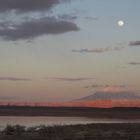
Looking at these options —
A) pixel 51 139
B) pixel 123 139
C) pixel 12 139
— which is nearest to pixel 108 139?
pixel 123 139

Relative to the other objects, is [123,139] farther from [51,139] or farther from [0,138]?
[0,138]

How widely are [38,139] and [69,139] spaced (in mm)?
2699

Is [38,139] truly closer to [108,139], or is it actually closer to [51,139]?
[51,139]

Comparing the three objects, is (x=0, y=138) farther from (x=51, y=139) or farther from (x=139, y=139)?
(x=139, y=139)

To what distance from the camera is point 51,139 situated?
31.2m

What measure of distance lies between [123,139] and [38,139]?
528cm

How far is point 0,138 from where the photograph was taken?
3269 cm

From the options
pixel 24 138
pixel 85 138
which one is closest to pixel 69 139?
pixel 85 138

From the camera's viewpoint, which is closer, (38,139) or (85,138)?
(38,139)

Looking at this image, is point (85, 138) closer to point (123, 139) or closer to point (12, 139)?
point (123, 139)

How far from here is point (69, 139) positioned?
32.8m

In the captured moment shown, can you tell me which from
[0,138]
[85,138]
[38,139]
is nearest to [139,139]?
[85,138]

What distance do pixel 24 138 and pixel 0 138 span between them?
2078mm

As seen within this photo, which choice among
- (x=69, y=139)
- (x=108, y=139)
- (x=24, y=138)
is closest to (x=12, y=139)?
(x=24, y=138)
